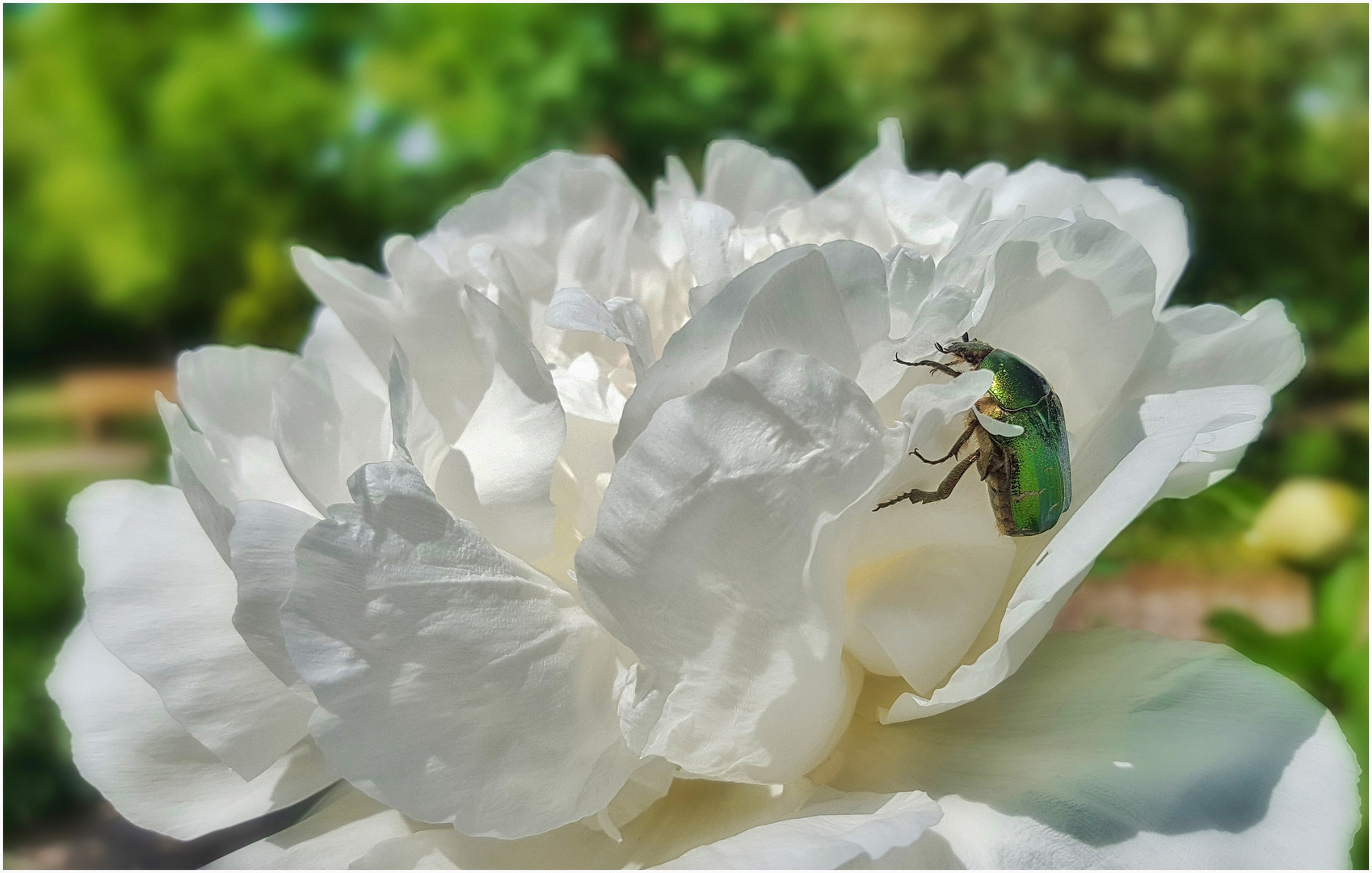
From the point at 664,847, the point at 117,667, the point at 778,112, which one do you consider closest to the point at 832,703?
the point at 664,847

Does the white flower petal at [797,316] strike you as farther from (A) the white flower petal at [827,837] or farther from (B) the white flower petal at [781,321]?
(A) the white flower petal at [827,837]

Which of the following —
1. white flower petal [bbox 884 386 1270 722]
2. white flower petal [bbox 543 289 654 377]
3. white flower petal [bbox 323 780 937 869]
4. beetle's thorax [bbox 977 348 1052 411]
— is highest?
white flower petal [bbox 543 289 654 377]

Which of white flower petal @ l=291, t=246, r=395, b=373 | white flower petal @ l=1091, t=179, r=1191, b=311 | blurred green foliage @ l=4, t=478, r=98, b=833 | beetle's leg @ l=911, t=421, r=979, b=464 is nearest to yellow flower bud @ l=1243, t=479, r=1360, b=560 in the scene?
white flower petal @ l=1091, t=179, r=1191, b=311

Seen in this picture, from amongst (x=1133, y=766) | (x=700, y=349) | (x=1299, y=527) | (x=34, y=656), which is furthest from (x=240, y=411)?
(x=34, y=656)

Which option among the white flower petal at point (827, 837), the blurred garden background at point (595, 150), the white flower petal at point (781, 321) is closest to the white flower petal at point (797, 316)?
the white flower petal at point (781, 321)

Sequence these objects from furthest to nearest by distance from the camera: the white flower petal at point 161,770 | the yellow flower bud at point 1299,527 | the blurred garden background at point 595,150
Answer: the blurred garden background at point 595,150
the yellow flower bud at point 1299,527
the white flower petal at point 161,770

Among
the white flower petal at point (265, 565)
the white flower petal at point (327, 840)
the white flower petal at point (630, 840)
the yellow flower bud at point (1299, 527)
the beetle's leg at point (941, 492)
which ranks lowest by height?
the yellow flower bud at point (1299, 527)

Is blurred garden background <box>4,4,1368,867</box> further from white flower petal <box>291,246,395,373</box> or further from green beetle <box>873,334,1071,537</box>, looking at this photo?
white flower petal <box>291,246,395,373</box>

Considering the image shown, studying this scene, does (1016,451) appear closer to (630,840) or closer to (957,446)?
(957,446)
